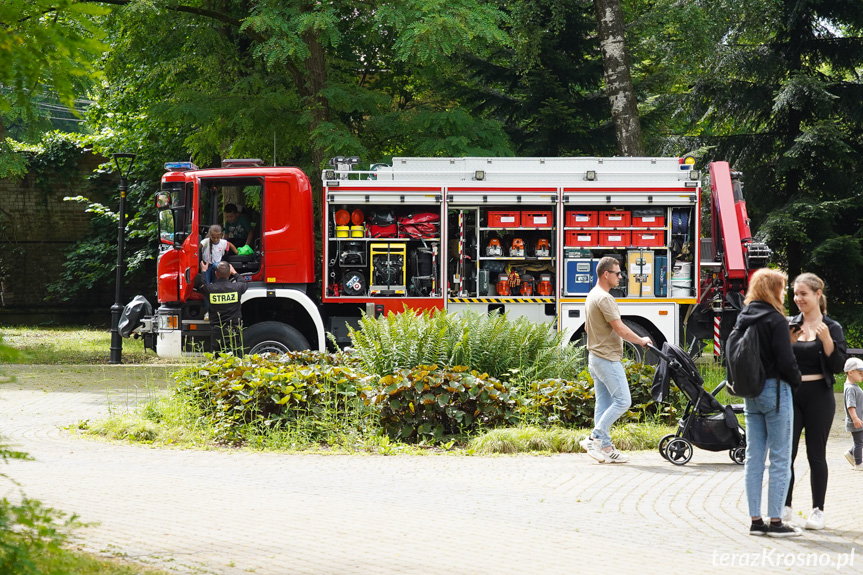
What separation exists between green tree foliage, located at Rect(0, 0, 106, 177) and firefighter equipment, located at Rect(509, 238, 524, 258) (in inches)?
414

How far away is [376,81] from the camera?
72.5ft

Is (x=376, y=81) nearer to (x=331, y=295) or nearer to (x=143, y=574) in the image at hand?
(x=331, y=295)

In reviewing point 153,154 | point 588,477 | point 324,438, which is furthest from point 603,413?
point 153,154

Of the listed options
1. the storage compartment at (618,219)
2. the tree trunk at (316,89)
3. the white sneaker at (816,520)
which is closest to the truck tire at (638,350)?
the storage compartment at (618,219)

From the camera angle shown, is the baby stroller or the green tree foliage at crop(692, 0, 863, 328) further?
the green tree foliage at crop(692, 0, 863, 328)

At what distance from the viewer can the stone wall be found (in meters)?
29.5

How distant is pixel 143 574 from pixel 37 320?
26854mm

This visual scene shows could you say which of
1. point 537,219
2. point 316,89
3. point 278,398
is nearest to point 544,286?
point 537,219

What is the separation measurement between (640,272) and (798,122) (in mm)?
7623

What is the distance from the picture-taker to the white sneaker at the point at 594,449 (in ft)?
27.8

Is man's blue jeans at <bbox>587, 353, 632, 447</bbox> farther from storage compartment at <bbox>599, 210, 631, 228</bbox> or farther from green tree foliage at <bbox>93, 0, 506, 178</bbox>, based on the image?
green tree foliage at <bbox>93, 0, 506, 178</bbox>

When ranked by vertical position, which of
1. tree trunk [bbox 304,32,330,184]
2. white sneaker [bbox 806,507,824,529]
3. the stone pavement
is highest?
tree trunk [bbox 304,32,330,184]

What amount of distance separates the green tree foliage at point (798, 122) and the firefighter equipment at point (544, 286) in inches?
224

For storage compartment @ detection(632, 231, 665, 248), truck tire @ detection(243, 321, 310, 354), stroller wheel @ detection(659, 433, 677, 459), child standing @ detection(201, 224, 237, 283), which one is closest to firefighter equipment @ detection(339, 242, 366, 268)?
truck tire @ detection(243, 321, 310, 354)
